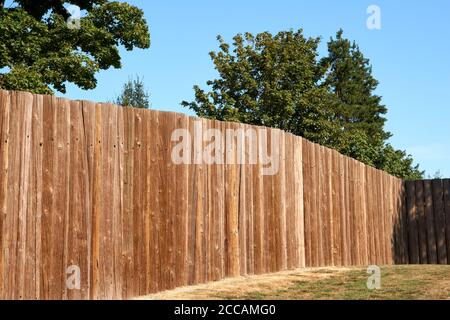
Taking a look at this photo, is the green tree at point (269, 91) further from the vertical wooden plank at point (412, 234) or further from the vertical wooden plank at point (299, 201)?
the vertical wooden plank at point (299, 201)

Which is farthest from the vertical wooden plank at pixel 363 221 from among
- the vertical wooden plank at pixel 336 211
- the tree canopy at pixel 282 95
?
the tree canopy at pixel 282 95

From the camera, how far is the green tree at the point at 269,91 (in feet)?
88.9

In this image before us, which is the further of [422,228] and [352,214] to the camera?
[422,228]

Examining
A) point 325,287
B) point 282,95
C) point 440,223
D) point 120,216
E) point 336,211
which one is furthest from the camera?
point 282,95

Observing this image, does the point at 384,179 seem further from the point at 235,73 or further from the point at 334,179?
the point at 235,73

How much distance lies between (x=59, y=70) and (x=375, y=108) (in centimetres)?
3405

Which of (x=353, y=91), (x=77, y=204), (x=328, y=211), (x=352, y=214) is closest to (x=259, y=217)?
(x=328, y=211)

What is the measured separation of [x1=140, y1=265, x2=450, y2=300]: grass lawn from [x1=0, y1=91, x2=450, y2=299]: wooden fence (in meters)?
0.38

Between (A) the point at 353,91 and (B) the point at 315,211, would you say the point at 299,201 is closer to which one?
(B) the point at 315,211

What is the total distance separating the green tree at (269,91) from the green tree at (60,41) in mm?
7964

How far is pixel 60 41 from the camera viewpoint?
18.4 m

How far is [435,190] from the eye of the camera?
14602 millimetres

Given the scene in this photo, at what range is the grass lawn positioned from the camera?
707cm

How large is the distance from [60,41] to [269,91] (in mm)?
11213
